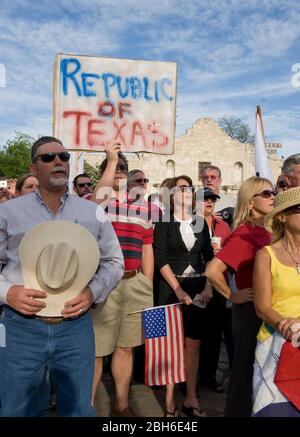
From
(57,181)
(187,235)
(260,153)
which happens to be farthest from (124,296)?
(260,153)

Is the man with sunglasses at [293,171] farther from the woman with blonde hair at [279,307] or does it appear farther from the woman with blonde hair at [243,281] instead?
the woman with blonde hair at [279,307]

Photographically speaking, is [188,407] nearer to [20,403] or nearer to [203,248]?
[203,248]

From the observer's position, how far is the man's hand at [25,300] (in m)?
2.36

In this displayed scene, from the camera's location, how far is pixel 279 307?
95.2 inches

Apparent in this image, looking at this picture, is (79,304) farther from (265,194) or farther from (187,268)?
(187,268)

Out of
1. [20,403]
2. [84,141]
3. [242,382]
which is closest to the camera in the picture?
[20,403]

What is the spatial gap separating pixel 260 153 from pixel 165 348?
9.82ft

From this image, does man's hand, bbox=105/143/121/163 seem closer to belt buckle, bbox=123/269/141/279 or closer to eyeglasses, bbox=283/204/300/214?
belt buckle, bbox=123/269/141/279

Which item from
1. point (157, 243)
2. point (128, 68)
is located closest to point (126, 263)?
point (157, 243)

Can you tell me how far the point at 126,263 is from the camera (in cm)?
380

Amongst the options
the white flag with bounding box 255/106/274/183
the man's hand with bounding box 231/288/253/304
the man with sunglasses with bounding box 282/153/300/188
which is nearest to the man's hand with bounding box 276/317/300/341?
the man's hand with bounding box 231/288/253/304

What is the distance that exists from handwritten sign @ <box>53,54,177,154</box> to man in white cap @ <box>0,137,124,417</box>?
1723 millimetres

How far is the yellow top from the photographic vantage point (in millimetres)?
2396

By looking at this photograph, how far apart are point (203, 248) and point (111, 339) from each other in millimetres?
1191
